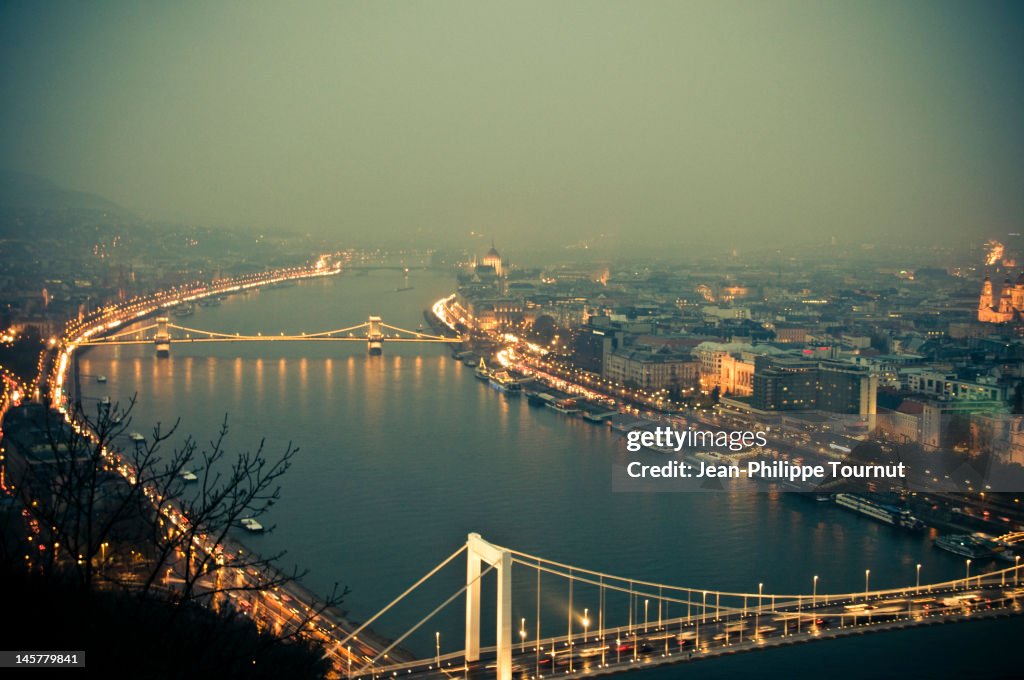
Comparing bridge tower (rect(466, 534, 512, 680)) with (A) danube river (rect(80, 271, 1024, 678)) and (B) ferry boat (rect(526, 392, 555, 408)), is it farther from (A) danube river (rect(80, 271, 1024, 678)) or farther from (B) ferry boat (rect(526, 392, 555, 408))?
(B) ferry boat (rect(526, 392, 555, 408))

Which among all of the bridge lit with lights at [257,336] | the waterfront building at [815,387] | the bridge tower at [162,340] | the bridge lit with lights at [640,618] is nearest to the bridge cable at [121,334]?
the bridge lit with lights at [257,336]

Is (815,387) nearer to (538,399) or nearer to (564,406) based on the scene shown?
(564,406)

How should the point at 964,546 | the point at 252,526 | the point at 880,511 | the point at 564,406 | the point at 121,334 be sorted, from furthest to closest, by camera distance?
the point at 121,334 → the point at 564,406 → the point at 880,511 → the point at 252,526 → the point at 964,546

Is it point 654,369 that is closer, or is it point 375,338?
point 654,369

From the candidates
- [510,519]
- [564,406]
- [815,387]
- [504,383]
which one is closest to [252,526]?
[510,519]

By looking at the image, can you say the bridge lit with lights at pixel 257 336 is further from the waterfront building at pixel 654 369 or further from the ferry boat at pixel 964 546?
the ferry boat at pixel 964 546

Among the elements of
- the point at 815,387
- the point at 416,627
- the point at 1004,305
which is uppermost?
the point at 1004,305

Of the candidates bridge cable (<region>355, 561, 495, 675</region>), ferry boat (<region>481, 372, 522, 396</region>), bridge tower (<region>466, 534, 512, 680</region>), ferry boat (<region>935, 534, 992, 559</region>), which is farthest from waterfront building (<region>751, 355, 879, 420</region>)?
bridge tower (<region>466, 534, 512, 680</region>)
